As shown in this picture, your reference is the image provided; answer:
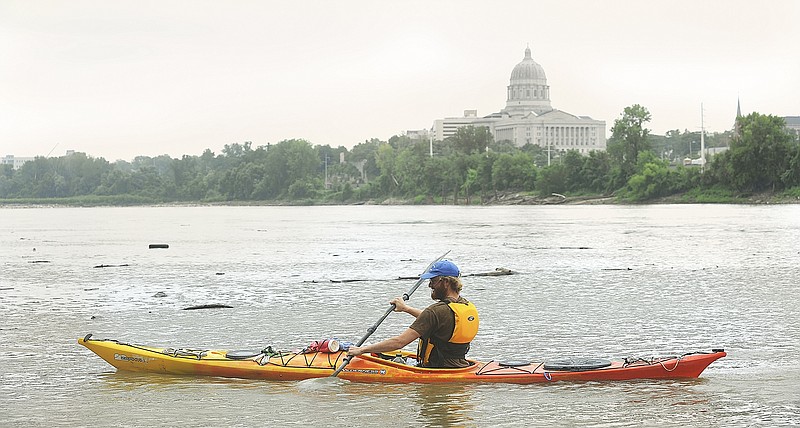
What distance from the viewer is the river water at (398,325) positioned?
12.2 metres

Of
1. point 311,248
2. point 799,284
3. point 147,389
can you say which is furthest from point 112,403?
point 311,248

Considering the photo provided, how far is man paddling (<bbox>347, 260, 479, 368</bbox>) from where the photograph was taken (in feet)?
40.6

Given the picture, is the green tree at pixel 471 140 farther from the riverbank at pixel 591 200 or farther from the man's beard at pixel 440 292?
the man's beard at pixel 440 292

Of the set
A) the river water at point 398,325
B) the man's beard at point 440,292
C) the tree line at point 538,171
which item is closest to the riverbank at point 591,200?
the tree line at point 538,171

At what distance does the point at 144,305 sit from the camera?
22922 millimetres

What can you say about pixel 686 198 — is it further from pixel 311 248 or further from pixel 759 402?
pixel 759 402

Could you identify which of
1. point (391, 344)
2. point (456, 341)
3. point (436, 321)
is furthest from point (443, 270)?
point (391, 344)

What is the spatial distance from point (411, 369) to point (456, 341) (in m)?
0.76

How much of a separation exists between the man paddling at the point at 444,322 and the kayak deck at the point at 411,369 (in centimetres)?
26

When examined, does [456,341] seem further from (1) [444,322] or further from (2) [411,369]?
(2) [411,369]

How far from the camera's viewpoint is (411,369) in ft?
43.1

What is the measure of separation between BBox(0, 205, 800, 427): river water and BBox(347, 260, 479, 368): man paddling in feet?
1.58

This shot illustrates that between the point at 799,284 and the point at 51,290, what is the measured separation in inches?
731

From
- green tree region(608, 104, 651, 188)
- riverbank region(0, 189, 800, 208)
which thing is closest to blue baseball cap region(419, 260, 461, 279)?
riverbank region(0, 189, 800, 208)
